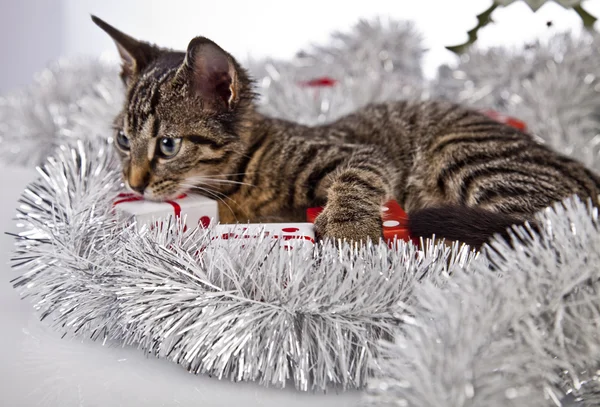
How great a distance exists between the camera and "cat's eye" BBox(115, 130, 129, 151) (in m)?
1.12

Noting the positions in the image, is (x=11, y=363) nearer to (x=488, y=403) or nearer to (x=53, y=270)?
(x=53, y=270)

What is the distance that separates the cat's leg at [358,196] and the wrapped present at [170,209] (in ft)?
0.75

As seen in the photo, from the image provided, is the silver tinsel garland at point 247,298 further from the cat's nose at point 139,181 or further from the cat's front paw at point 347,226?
the cat's nose at point 139,181

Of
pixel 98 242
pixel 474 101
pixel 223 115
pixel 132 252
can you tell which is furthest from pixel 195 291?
pixel 474 101

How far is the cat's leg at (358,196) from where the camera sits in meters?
0.91

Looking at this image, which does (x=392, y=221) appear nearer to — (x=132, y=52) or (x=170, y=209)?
(x=170, y=209)

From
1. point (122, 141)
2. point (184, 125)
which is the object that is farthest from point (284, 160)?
point (122, 141)

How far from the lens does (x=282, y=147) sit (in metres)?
1.20

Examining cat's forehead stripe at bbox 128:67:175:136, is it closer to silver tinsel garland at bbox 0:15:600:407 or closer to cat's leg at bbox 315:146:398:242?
silver tinsel garland at bbox 0:15:600:407

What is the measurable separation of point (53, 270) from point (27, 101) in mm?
1171

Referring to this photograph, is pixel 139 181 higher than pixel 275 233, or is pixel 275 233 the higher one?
pixel 139 181

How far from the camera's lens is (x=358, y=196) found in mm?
1001

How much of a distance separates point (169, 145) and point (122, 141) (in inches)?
5.4

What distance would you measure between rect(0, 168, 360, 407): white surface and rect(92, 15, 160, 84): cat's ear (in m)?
0.59
